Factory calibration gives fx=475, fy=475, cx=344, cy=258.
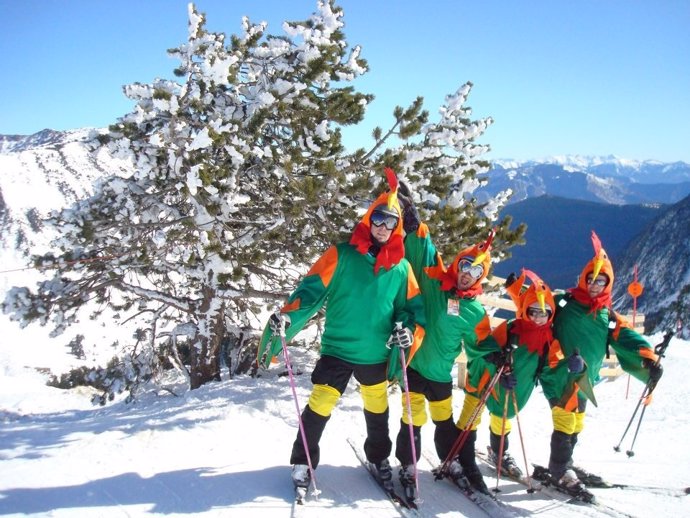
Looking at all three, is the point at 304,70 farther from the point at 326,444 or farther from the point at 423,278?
the point at 326,444

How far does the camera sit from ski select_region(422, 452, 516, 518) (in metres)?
3.88

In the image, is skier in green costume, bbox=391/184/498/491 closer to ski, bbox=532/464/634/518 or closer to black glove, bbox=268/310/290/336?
ski, bbox=532/464/634/518

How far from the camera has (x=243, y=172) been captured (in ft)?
21.3

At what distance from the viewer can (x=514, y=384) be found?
164 inches

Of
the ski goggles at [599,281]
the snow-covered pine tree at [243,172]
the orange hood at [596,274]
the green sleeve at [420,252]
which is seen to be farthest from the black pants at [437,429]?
the snow-covered pine tree at [243,172]

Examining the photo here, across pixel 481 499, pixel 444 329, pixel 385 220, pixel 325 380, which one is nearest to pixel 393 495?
pixel 481 499

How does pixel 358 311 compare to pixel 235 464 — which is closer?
pixel 358 311

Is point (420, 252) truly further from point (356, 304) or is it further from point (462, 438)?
point (462, 438)

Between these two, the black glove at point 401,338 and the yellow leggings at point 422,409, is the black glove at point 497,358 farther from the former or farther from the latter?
the black glove at point 401,338

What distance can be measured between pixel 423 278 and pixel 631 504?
8.88ft

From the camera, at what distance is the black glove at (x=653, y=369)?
4.15m

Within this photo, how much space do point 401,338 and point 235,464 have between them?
6.49 feet

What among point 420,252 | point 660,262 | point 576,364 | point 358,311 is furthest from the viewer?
point 660,262

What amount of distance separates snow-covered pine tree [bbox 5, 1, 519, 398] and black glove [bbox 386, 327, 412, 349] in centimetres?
244
